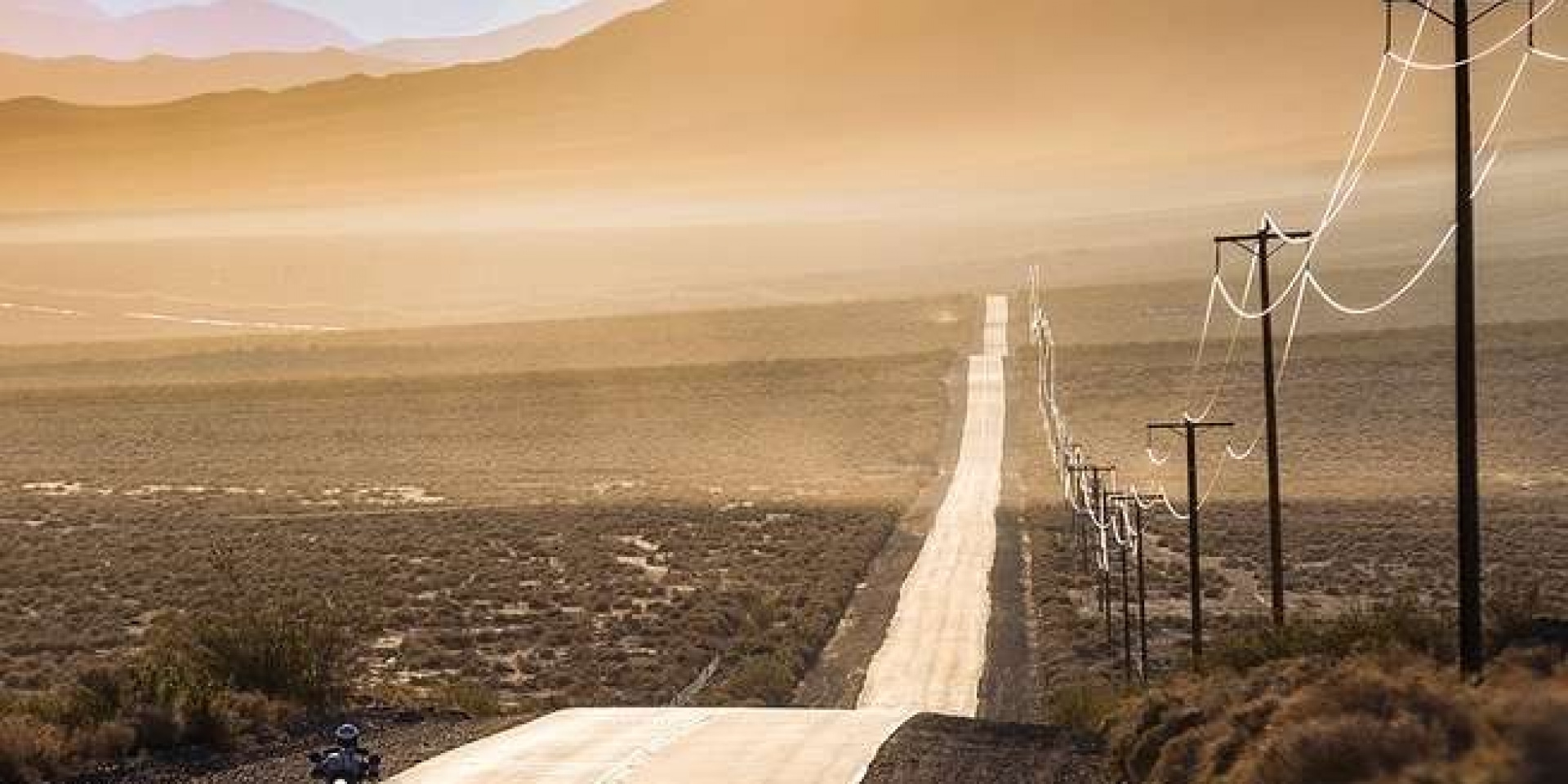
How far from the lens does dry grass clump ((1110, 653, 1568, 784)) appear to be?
422 inches

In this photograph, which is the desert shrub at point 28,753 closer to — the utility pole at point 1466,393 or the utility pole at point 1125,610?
the utility pole at point 1466,393

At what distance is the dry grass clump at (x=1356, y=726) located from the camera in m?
10.7

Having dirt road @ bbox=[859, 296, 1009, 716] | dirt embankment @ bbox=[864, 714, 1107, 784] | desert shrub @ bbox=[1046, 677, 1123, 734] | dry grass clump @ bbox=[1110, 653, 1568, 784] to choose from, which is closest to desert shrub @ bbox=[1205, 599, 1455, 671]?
desert shrub @ bbox=[1046, 677, 1123, 734]

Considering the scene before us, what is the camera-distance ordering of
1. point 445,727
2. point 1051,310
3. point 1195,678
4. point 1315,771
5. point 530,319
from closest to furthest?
point 1315,771, point 1195,678, point 445,727, point 1051,310, point 530,319

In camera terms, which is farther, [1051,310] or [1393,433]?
[1051,310]

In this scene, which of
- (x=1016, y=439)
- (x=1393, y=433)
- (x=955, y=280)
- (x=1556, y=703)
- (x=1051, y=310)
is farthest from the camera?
(x=955, y=280)

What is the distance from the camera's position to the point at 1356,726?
46.0 feet

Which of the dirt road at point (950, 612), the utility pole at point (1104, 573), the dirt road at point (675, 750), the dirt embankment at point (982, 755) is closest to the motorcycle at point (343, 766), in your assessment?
the dirt road at point (675, 750)

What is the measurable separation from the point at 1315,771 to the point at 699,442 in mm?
90184

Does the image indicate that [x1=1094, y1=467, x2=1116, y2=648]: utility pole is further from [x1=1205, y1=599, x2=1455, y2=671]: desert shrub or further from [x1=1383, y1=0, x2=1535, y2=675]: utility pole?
[x1=1383, y1=0, x2=1535, y2=675]: utility pole

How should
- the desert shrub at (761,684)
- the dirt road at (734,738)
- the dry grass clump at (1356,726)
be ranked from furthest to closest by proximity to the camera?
the desert shrub at (761,684) → the dirt road at (734,738) → the dry grass clump at (1356,726)

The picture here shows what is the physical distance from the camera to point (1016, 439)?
98.3 meters

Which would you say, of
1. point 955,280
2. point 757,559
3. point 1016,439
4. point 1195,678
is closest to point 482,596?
point 757,559

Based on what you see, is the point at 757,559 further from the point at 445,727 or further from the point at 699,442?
the point at 699,442
